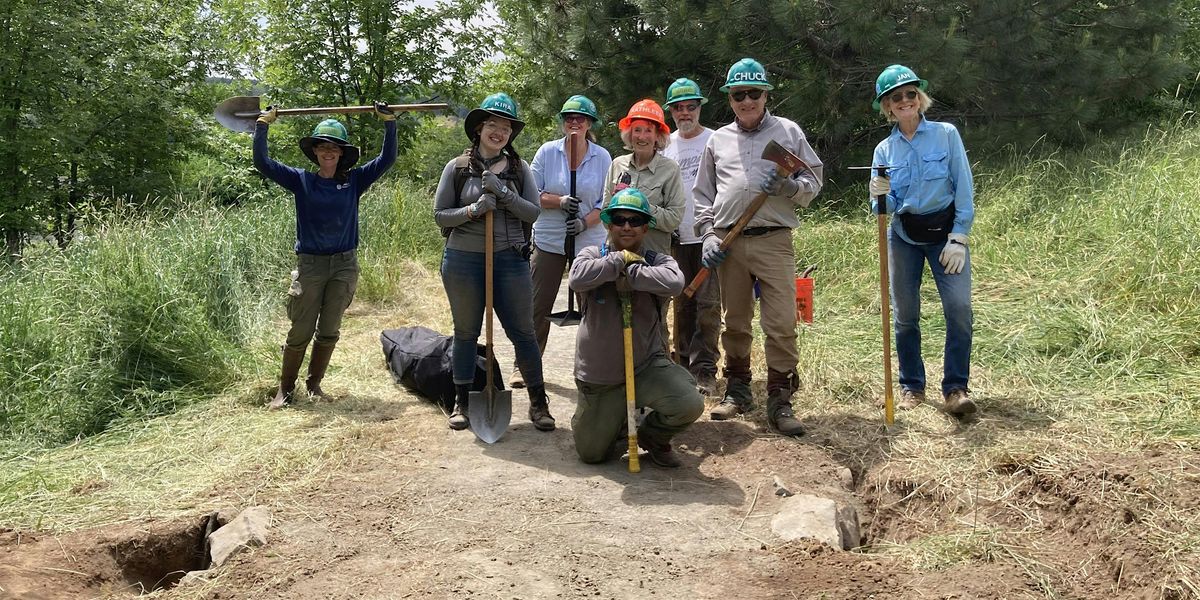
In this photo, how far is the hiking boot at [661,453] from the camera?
15.6ft

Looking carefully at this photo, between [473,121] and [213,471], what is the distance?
2.16 m

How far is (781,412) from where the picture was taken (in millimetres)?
5137

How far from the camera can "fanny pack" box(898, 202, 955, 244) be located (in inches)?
197

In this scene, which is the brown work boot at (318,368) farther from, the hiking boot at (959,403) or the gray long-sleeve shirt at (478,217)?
the hiking boot at (959,403)

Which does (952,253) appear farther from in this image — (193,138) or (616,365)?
(193,138)

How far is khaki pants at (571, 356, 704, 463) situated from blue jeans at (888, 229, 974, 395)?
1.35 m

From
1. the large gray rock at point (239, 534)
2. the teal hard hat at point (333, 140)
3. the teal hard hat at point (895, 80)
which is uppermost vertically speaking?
the teal hard hat at point (895, 80)

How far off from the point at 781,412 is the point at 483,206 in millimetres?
1874

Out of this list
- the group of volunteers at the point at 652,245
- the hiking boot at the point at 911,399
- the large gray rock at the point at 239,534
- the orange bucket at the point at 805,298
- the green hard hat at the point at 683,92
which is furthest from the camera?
the orange bucket at the point at 805,298

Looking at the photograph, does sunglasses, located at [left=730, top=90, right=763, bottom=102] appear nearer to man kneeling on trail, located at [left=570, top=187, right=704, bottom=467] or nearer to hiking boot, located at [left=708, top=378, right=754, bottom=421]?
man kneeling on trail, located at [left=570, top=187, right=704, bottom=467]

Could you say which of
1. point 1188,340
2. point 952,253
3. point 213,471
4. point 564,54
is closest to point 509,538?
point 213,471

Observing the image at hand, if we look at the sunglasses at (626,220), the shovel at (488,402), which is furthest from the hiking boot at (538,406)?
the sunglasses at (626,220)

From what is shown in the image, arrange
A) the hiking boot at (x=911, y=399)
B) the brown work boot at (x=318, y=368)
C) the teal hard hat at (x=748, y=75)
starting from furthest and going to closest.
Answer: the brown work boot at (x=318, y=368)
the hiking boot at (x=911, y=399)
the teal hard hat at (x=748, y=75)

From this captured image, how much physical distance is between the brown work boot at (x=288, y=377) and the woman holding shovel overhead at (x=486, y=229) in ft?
3.59
